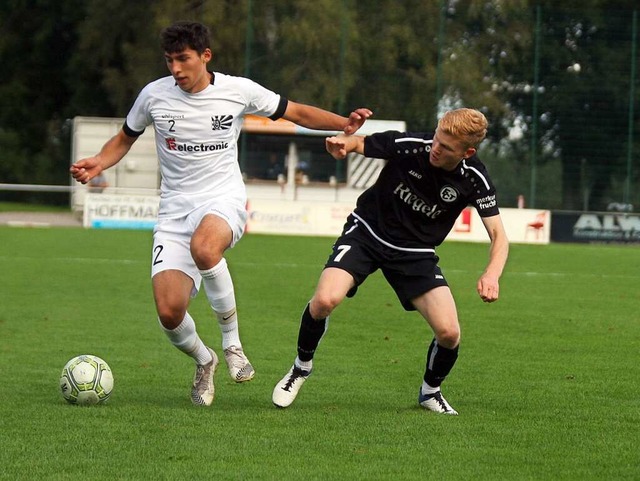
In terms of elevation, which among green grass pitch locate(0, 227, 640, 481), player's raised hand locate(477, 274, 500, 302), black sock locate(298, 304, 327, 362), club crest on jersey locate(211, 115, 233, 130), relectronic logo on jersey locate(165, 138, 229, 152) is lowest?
green grass pitch locate(0, 227, 640, 481)

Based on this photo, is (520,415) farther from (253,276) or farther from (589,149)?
(589,149)

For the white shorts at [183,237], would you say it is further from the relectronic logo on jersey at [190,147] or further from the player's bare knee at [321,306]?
the player's bare knee at [321,306]

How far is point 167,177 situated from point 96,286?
781 centimetres

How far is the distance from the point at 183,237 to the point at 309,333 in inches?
35.3

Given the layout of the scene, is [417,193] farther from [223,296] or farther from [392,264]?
[223,296]

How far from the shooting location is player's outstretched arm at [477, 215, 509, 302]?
20.2 feet

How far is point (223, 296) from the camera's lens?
7020 mm

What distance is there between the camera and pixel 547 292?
15.3 m

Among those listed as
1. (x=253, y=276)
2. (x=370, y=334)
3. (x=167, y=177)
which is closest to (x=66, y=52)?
(x=253, y=276)

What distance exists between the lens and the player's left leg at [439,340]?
6.70m

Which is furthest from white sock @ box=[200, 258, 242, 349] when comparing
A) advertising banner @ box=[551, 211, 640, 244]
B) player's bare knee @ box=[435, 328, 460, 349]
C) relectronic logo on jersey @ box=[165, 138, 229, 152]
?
advertising banner @ box=[551, 211, 640, 244]

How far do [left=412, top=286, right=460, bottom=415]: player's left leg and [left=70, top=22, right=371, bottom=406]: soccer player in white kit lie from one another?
100cm

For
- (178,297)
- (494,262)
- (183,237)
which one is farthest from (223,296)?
(494,262)

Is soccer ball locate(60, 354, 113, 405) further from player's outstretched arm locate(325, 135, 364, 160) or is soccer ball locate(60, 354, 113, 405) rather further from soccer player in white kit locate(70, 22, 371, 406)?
player's outstretched arm locate(325, 135, 364, 160)
